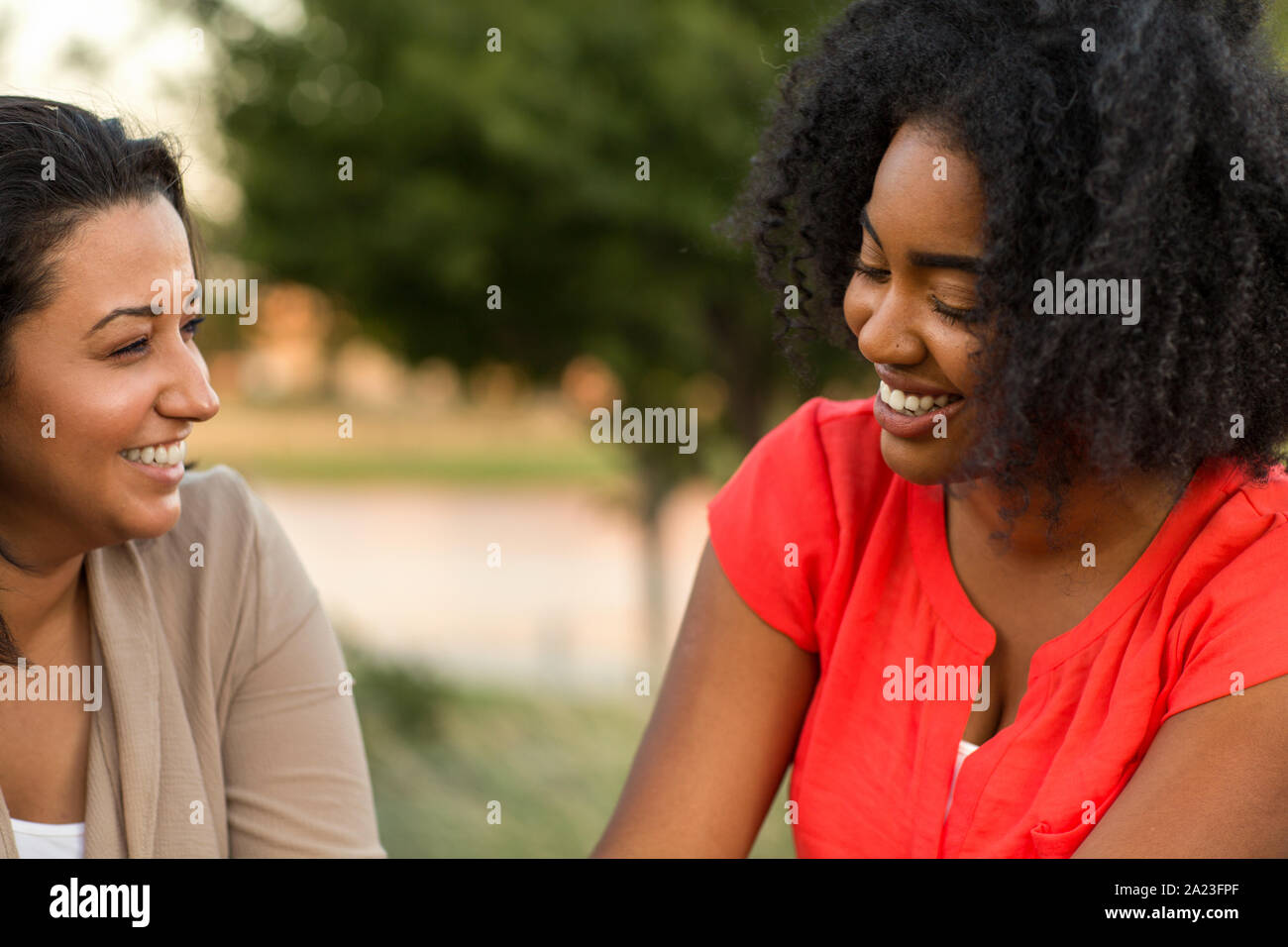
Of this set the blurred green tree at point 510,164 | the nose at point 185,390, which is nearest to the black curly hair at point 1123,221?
the nose at point 185,390

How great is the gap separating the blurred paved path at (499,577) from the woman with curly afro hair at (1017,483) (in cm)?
242

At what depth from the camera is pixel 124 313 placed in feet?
6.87

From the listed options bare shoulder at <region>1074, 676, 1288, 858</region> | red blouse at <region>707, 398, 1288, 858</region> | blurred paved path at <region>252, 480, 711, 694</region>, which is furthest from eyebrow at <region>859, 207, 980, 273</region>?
blurred paved path at <region>252, 480, 711, 694</region>

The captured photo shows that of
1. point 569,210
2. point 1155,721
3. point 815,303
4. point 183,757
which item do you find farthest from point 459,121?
point 1155,721

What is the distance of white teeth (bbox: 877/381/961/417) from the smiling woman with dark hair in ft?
3.64

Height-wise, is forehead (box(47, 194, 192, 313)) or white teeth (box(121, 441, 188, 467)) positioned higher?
forehead (box(47, 194, 192, 313))

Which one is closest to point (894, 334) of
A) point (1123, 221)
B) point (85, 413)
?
point (1123, 221)

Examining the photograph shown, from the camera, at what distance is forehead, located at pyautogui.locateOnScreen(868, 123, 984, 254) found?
1.92 m

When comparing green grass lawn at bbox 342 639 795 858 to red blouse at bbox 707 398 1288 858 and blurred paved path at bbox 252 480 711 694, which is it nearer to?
blurred paved path at bbox 252 480 711 694

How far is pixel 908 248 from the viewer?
6.42ft

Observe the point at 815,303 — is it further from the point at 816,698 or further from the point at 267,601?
the point at 267,601

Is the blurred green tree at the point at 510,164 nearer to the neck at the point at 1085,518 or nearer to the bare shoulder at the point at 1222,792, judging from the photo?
the neck at the point at 1085,518

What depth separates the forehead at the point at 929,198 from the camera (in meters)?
1.92

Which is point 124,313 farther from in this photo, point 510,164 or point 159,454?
point 510,164
